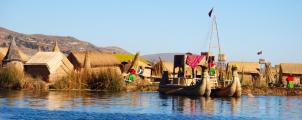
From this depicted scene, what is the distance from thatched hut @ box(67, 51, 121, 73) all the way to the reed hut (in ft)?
12.3

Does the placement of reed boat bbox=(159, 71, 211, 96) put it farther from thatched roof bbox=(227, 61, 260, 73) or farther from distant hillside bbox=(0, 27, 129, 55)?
distant hillside bbox=(0, 27, 129, 55)

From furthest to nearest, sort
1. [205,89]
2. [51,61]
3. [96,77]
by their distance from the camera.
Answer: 1. [51,61]
2. [96,77]
3. [205,89]

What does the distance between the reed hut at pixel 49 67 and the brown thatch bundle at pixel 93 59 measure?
5.63m

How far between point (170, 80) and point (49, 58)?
36.7 feet

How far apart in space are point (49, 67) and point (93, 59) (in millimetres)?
10916

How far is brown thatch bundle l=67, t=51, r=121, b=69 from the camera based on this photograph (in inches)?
2467

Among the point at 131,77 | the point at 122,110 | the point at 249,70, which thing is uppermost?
the point at 249,70

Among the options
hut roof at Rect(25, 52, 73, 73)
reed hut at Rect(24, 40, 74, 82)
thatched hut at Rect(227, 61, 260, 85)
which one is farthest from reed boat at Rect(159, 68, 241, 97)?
thatched hut at Rect(227, 61, 260, 85)

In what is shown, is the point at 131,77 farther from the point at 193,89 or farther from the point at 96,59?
the point at 193,89

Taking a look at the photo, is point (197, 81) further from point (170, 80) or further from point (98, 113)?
point (98, 113)

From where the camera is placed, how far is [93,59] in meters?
64.8

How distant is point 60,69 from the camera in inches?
2175

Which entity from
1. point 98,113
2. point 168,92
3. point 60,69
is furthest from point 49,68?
point 98,113

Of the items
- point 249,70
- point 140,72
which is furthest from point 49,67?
point 249,70
